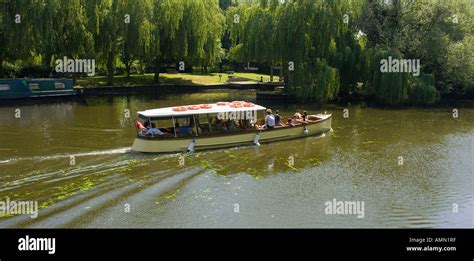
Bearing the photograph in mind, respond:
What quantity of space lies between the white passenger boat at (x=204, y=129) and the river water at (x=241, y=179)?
24.3 inches

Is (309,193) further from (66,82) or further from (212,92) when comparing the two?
(212,92)

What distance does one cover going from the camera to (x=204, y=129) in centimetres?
2667

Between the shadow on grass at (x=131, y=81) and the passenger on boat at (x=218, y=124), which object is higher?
the shadow on grass at (x=131, y=81)

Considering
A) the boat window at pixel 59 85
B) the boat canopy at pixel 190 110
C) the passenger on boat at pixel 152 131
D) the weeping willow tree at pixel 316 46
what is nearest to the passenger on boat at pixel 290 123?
the boat canopy at pixel 190 110

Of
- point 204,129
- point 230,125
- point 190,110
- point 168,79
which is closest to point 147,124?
point 190,110

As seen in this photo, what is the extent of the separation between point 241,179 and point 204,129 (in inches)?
232

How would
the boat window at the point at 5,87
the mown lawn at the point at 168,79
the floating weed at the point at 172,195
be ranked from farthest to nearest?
the mown lawn at the point at 168,79 < the boat window at the point at 5,87 < the floating weed at the point at 172,195

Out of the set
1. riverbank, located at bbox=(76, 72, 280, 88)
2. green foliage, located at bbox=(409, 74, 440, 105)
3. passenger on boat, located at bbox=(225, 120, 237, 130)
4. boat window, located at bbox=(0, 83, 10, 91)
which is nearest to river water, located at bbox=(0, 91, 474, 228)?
passenger on boat, located at bbox=(225, 120, 237, 130)

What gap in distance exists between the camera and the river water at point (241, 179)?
671 inches

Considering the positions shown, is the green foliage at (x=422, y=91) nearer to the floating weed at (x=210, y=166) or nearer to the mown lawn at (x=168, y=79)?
the floating weed at (x=210, y=166)

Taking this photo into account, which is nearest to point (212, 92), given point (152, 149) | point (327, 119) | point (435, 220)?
point (327, 119)

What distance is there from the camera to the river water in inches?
671

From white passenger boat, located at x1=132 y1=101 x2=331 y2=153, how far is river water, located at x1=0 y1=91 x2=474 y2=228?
62cm
